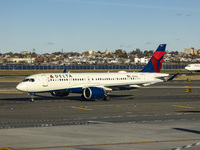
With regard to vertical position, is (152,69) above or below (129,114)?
above

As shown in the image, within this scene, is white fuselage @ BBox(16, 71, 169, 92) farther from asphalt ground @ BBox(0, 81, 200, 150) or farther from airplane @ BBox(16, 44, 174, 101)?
asphalt ground @ BBox(0, 81, 200, 150)

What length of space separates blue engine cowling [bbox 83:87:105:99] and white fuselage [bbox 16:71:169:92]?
1.67 meters

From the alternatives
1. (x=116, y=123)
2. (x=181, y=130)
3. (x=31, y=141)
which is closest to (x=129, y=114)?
(x=116, y=123)

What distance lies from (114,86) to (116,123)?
2450 cm

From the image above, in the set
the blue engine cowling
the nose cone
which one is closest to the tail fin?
the blue engine cowling

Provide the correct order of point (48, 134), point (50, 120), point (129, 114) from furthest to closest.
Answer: point (129, 114)
point (50, 120)
point (48, 134)

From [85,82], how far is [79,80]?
0.98 meters

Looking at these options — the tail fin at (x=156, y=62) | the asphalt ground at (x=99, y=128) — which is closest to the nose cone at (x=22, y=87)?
the asphalt ground at (x=99, y=128)

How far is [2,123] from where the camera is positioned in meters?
33.8

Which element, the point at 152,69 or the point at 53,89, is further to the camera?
the point at 152,69

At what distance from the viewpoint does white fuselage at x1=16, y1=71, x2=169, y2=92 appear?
5441 centimetres

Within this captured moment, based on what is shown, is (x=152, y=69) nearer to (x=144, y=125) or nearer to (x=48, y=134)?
(x=144, y=125)

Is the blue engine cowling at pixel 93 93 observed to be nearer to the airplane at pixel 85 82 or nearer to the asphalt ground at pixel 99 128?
the airplane at pixel 85 82

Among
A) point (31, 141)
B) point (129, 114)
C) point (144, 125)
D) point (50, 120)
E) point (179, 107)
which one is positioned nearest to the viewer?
point (31, 141)
